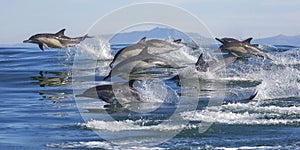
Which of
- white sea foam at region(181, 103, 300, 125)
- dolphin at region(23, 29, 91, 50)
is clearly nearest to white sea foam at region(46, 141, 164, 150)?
white sea foam at region(181, 103, 300, 125)

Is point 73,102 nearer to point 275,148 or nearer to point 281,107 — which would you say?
point 281,107

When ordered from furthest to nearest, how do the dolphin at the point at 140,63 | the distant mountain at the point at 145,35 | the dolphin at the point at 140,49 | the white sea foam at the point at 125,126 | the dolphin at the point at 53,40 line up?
the dolphin at the point at 53,40
the dolphin at the point at 140,49
the dolphin at the point at 140,63
the distant mountain at the point at 145,35
the white sea foam at the point at 125,126

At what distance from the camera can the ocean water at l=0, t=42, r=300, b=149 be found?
31.1 feet

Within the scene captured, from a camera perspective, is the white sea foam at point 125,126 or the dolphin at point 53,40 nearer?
the white sea foam at point 125,126

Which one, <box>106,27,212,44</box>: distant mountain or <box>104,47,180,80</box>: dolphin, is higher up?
<box>106,27,212,44</box>: distant mountain

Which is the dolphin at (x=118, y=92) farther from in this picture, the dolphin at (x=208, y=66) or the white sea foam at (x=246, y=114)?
the dolphin at (x=208, y=66)

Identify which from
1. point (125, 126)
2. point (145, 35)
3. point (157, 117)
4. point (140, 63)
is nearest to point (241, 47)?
point (145, 35)

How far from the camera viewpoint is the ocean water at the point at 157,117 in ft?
31.1

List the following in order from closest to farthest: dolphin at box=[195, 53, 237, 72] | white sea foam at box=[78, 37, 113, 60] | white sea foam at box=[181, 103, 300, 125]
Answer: white sea foam at box=[181, 103, 300, 125]
dolphin at box=[195, 53, 237, 72]
white sea foam at box=[78, 37, 113, 60]

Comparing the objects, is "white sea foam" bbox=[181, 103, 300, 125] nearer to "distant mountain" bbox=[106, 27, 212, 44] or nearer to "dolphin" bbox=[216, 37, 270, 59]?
"distant mountain" bbox=[106, 27, 212, 44]

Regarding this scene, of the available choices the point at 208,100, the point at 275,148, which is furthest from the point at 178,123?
the point at 208,100

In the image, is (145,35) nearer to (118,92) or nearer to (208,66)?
(208,66)

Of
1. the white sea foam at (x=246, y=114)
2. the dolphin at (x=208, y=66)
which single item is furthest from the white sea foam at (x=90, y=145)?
the dolphin at (x=208, y=66)

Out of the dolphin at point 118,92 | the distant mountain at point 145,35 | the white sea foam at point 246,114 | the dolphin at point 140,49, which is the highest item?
the distant mountain at point 145,35
